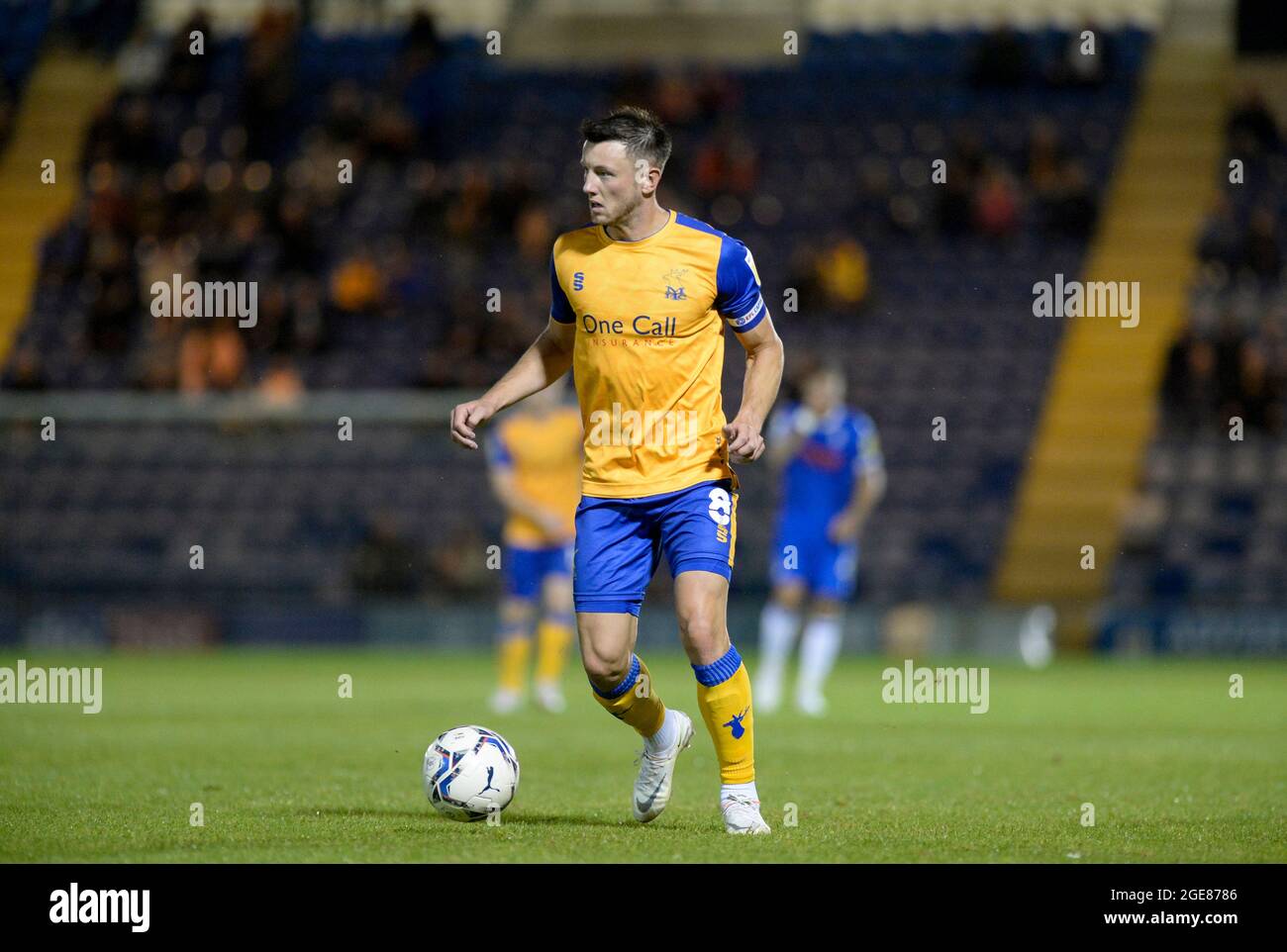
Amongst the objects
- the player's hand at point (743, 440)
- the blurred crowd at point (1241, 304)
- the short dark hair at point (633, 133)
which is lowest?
the player's hand at point (743, 440)

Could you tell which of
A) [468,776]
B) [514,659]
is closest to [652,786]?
[468,776]

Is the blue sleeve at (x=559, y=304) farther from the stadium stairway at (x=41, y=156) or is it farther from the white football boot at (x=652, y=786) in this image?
the stadium stairway at (x=41, y=156)

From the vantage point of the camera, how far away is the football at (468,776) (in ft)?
24.0

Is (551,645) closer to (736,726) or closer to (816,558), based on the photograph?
(816,558)

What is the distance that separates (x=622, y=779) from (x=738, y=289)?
3.14 meters

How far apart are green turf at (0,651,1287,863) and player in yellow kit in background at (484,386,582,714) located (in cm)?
56

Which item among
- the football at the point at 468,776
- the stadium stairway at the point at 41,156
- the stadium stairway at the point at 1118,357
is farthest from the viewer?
the stadium stairway at the point at 41,156

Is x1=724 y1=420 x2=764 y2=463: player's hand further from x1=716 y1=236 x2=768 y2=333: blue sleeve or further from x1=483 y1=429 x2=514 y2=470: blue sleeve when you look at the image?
x1=483 y1=429 x2=514 y2=470: blue sleeve

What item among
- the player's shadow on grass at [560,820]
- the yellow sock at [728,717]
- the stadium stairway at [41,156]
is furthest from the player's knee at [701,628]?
the stadium stairway at [41,156]

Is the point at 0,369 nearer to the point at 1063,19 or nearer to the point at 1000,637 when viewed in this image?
the point at 1000,637

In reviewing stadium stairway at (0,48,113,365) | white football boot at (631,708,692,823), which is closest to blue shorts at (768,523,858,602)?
white football boot at (631,708,692,823)

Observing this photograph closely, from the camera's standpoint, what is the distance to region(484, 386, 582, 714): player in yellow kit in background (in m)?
14.2

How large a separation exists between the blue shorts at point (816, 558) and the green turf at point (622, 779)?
1008mm

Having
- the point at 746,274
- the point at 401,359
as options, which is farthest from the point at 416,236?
the point at 746,274
